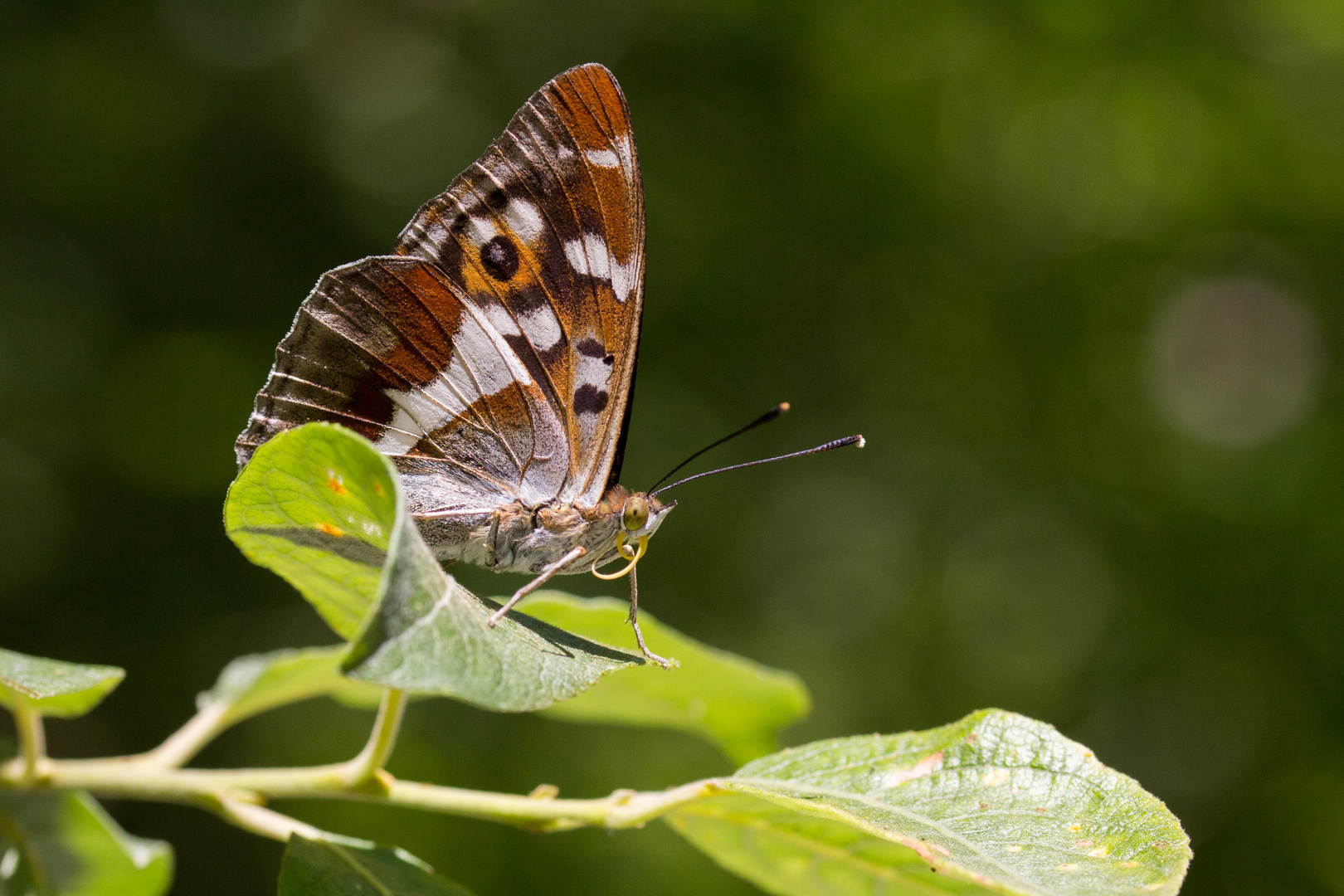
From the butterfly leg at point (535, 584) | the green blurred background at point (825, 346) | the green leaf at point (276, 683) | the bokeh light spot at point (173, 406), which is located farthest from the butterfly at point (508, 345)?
the bokeh light spot at point (173, 406)

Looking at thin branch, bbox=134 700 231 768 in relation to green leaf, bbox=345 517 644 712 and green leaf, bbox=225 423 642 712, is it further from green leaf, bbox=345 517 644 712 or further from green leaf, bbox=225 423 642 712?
green leaf, bbox=345 517 644 712

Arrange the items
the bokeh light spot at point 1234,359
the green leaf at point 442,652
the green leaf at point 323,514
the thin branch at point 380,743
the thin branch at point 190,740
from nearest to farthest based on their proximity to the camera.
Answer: the green leaf at point 442,652, the green leaf at point 323,514, the thin branch at point 380,743, the thin branch at point 190,740, the bokeh light spot at point 1234,359

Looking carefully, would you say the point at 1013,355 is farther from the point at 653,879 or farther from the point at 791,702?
the point at 791,702

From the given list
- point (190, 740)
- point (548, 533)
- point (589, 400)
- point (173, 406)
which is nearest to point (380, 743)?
point (190, 740)

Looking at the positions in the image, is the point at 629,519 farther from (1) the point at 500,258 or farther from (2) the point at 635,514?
(1) the point at 500,258

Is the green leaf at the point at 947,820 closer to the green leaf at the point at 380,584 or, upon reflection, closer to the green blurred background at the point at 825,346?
the green leaf at the point at 380,584

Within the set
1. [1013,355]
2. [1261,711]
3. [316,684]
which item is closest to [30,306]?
[316,684]

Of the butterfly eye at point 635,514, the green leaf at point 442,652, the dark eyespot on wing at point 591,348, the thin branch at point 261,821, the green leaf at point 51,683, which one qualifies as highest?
the dark eyespot on wing at point 591,348
